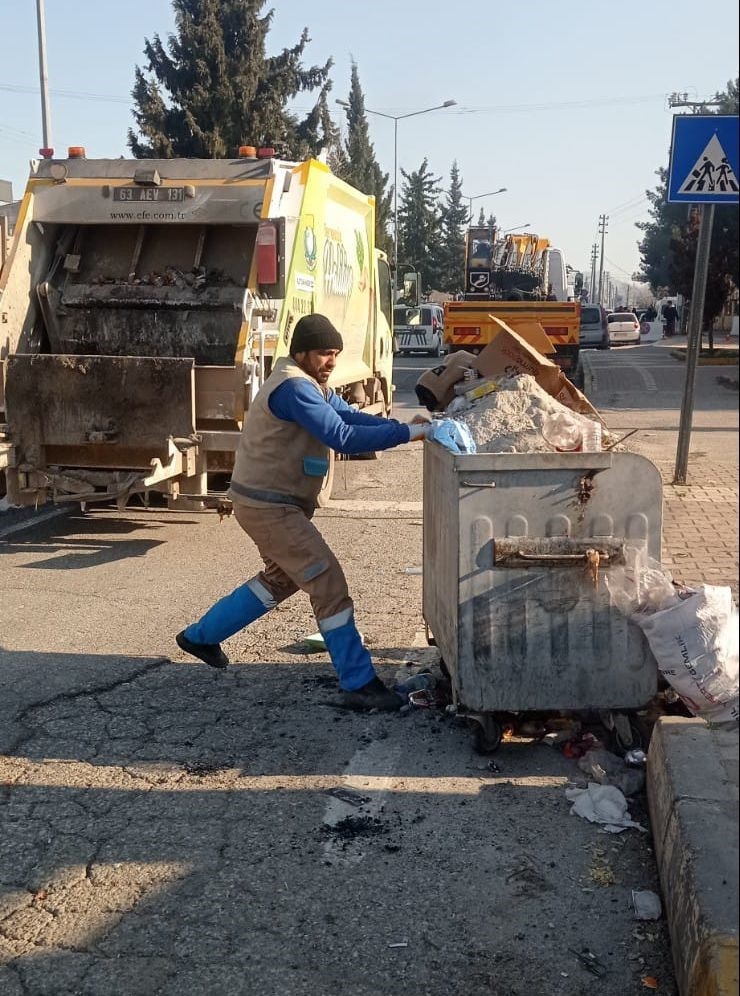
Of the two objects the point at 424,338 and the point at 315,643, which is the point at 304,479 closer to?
the point at 315,643

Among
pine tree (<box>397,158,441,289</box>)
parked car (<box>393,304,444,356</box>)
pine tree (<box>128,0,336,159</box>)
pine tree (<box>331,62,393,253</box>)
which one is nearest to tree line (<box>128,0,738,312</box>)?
pine tree (<box>128,0,336,159</box>)

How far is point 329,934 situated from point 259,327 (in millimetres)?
5219

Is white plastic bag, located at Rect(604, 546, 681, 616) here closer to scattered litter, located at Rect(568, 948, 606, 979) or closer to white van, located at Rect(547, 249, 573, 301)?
scattered litter, located at Rect(568, 948, 606, 979)

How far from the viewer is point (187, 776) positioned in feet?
12.4

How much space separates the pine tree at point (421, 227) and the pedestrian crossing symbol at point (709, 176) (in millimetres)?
51333

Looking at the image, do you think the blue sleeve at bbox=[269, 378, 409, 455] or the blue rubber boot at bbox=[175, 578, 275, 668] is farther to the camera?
the blue rubber boot at bbox=[175, 578, 275, 668]

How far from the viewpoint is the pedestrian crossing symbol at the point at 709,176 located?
730cm

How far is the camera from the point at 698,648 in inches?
136

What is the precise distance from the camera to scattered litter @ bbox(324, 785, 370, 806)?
3.56 m

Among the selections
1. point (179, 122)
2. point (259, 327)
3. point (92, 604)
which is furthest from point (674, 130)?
Result: point (179, 122)

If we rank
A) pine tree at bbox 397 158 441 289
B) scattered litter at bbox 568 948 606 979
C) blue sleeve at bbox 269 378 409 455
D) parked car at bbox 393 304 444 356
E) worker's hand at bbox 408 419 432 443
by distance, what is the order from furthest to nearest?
pine tree at bbox 397 158 441 289, parked car at bbox 393 304 444 356, blue sleeve at bbox 269 378 409 455, worker's hand at bbox 408 419 432 443, scattered litter at bbox 568 948 606 979

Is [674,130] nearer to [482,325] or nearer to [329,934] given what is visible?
[329,934]

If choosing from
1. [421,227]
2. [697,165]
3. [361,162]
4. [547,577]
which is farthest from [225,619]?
[421,227]

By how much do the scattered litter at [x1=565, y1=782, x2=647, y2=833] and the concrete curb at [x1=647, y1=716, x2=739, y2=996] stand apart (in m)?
0.12
